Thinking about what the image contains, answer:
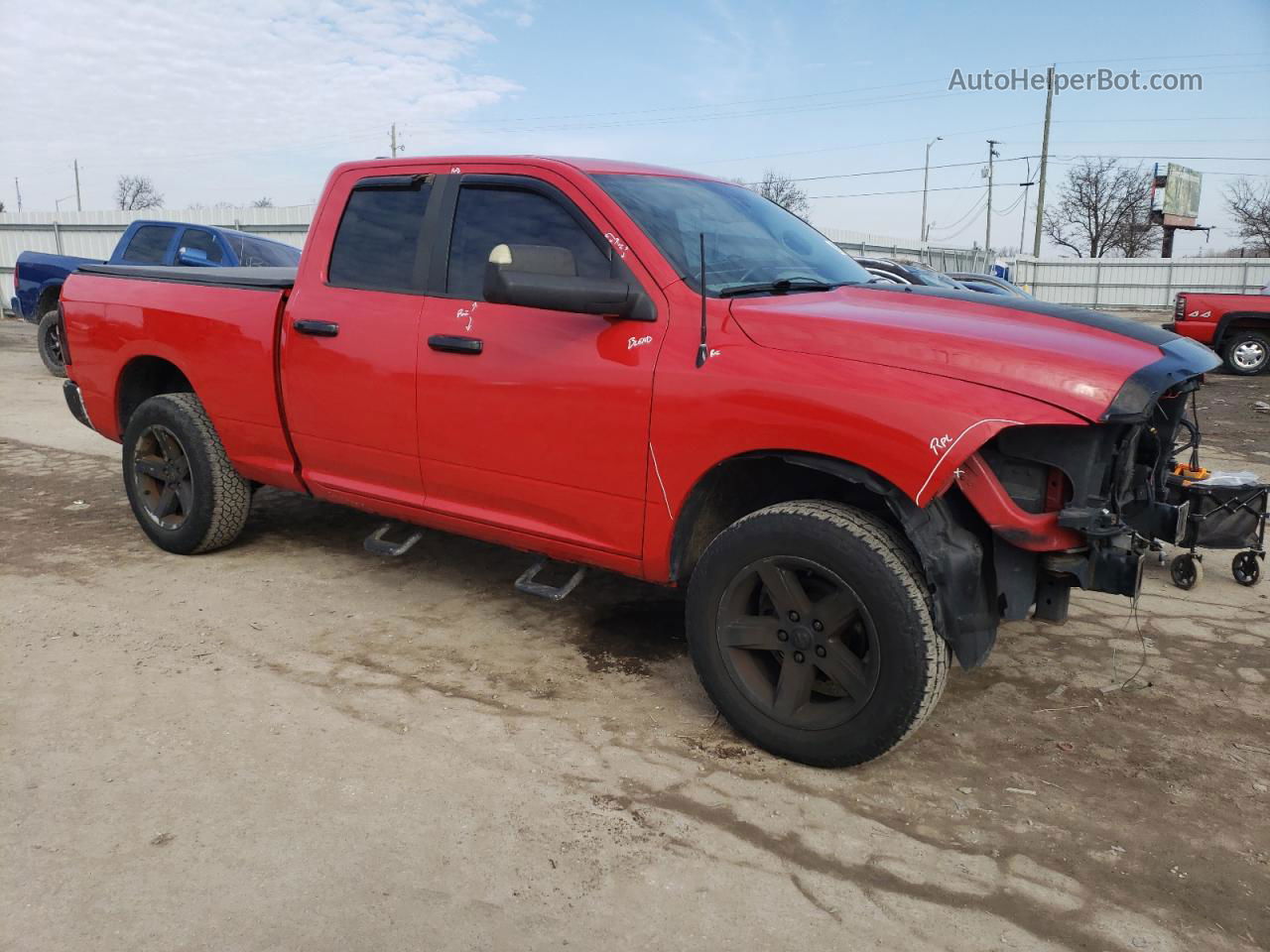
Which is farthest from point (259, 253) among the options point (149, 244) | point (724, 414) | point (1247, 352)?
point (1247, 352)

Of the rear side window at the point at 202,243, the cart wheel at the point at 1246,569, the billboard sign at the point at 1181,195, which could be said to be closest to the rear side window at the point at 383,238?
the cart wheel at the point at 1246,569

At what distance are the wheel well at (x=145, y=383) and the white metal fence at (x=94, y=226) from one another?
63.9ft

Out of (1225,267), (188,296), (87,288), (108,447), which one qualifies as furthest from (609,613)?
(1225,267)

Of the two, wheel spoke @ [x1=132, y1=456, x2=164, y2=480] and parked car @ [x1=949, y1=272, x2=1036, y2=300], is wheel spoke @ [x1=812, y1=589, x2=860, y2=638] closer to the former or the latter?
wheel spoke @ [x1=132, y1=456, x2=164, y2=480]

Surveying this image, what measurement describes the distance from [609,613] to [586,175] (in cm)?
193

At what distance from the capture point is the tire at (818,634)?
290 centimetres

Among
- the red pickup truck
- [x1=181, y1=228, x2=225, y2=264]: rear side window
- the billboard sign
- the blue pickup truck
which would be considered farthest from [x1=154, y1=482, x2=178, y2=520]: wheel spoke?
the billboard sign

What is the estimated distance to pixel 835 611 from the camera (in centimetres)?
304

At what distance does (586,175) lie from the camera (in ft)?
12.1

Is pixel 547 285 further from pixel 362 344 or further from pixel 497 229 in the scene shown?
pixel 362 344

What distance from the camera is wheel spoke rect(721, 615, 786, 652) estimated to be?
316 centimetres

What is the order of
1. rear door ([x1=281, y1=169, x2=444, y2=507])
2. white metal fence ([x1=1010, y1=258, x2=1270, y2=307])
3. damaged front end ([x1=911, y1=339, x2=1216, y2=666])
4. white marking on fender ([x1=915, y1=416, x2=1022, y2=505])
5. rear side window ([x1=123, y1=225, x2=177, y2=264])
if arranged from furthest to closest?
white metal fence ([x1=1010, y1=258, x2=1270, y2=307]) < rear side window ([x1=123, y1=225, x2=177, y2=264]) < rear door ([x1=281, y1=169, x2=444, y2=507]) < damaged front end ([x1=911, y1=339, x2=1216, y2=666]) < white marking on fender ([x1=915, y1=416, x2=1022, y2=505])

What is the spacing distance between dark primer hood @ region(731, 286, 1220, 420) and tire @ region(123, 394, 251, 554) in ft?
9.82

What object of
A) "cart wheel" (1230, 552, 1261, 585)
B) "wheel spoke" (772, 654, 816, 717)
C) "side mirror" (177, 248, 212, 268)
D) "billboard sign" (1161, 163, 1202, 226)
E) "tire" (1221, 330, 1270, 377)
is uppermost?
"billboard sign" (1161, 163, 1202, 226)
